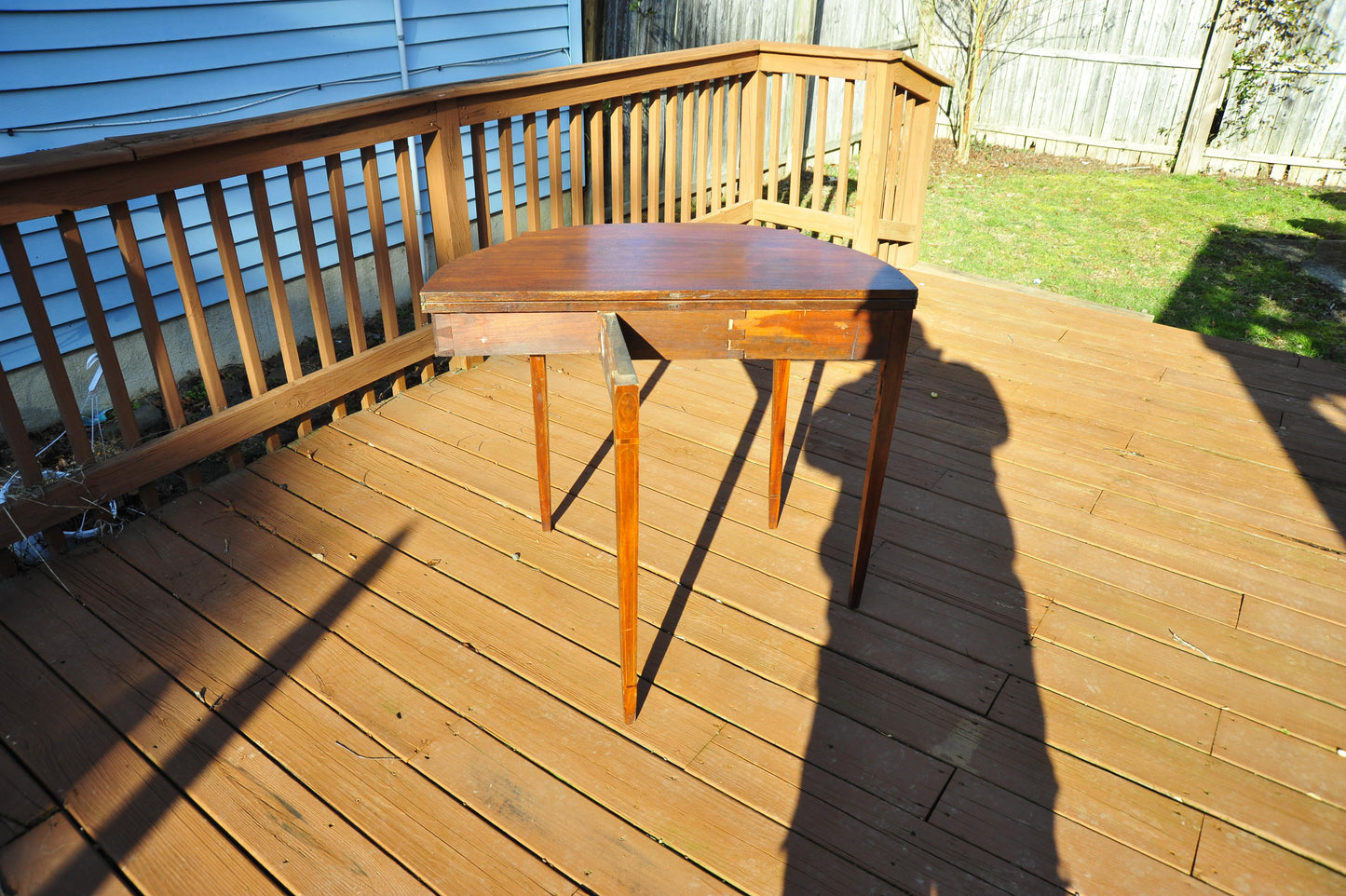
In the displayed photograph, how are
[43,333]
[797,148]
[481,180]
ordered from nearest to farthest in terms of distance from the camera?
[43,333], [481,180], [797,148]

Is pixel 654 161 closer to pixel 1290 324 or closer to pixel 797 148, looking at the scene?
pixel 797 148

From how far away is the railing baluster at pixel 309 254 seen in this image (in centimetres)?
258

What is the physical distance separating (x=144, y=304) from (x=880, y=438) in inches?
74.7

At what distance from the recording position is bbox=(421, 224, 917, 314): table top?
1.78 metres

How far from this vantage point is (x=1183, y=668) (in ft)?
6.72

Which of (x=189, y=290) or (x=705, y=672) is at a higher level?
(x=189, y=290)

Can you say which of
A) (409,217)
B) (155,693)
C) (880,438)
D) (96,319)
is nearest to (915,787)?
(880,438)

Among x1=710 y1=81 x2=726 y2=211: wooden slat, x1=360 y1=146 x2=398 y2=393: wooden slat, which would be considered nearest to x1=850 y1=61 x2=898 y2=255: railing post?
x1=710 y1=81 x2=726 y2=211: wooden slat

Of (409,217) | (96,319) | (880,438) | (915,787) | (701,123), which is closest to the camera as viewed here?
(915,787)

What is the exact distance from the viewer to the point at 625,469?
5.37 feet

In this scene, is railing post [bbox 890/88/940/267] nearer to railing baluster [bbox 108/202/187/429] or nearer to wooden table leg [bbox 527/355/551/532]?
wooden table leg [bbox 527/355/551/532]

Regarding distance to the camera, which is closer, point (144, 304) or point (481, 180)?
point (144, 304)

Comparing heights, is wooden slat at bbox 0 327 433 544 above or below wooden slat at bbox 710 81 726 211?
below

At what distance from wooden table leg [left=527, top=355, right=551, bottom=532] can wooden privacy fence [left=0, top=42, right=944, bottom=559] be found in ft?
2.42
